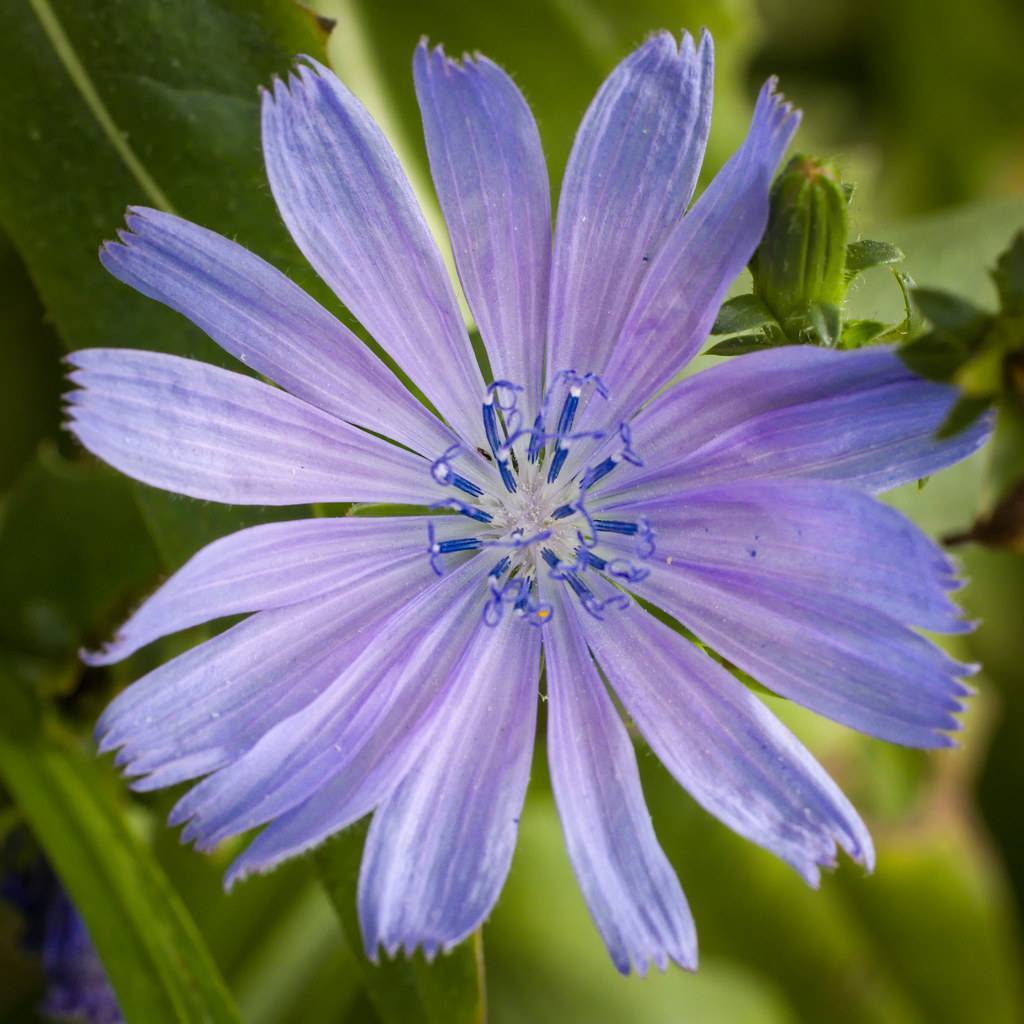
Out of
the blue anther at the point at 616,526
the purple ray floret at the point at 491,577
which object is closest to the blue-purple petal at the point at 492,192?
the purple ray floret at the point at 491,577

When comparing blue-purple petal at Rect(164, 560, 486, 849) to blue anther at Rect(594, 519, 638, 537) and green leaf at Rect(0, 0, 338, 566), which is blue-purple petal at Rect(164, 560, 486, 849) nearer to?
blue anther at Rect(594, 519, 638, 537)

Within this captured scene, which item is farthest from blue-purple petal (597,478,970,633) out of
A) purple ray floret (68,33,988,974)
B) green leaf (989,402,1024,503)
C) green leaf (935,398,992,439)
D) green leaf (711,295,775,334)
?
Answer: green leaf (989,402,1024,503)

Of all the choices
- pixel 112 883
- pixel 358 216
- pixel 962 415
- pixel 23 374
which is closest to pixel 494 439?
pixel 358 216

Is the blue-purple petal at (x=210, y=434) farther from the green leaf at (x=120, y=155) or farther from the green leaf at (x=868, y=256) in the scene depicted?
the green leaf at (x=868, y=256)

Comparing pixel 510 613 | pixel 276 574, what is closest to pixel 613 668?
pixel 510 613

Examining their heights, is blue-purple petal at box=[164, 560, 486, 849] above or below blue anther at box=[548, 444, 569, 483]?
below
